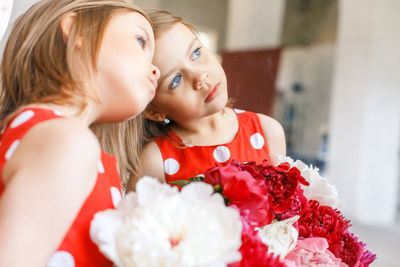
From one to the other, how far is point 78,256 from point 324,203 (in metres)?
0.46

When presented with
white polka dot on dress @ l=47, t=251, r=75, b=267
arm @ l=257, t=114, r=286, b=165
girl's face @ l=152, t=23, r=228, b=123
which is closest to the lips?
girl's face @ l=152, t=23, r=228, b=123

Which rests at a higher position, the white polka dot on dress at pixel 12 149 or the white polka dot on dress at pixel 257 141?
the white polka dot on dress at pixel 12 149

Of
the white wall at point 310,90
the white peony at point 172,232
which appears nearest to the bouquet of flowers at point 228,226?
the white peony at point 172,232

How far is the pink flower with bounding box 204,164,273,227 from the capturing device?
0.57 m

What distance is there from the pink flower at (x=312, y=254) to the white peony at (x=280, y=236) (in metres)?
0.02

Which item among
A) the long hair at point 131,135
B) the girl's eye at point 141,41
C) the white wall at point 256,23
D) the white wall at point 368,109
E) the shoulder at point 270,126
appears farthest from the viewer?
the white wall at point 256,23

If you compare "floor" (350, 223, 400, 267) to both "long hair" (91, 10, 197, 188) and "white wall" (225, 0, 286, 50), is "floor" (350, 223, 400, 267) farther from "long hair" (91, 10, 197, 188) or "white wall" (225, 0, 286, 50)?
"white wall" (225, 0, 286, 50)

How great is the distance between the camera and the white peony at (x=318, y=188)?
2.54 feet

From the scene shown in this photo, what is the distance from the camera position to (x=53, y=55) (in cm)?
61

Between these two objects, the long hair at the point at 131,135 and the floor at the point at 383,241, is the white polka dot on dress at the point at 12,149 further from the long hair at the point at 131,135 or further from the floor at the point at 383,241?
the floor at the point at 383,241

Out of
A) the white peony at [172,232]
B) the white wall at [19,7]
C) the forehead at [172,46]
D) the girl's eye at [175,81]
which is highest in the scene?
the white wall at [19,7]

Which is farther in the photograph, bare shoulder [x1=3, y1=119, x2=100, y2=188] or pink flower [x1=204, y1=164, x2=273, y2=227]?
pink flower [x1=204, y1=164, x2=273, y2=227]

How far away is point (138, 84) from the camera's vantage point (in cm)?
63

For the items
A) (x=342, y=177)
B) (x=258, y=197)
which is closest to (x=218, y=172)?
(x=258, y=197)
